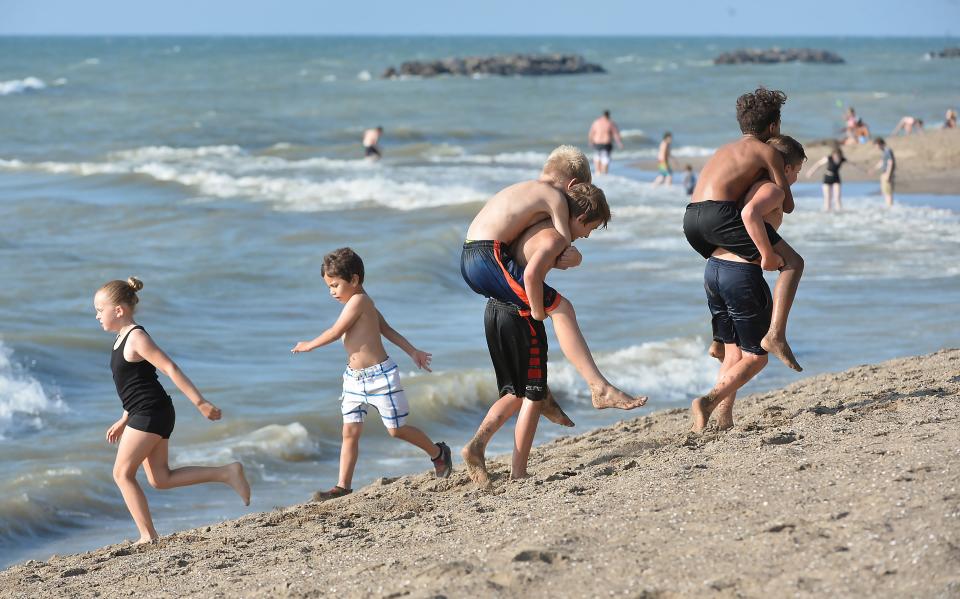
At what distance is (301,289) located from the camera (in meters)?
14.3

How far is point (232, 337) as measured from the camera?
11.8 meters

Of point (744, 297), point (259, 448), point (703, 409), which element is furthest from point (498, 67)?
point (744, 297)

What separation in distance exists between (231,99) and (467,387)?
4736 cm

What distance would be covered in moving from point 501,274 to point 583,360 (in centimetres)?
51

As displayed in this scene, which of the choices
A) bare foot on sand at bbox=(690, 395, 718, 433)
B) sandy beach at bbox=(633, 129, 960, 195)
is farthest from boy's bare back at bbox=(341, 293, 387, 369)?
sandy beach at bbox=(633, 129, 960, 195)

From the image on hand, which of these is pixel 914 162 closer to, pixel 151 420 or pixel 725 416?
pixel 725 416

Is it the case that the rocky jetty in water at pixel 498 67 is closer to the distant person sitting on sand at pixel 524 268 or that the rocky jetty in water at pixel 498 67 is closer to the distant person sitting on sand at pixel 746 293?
the distant person sitting on sand at pixel 746 293

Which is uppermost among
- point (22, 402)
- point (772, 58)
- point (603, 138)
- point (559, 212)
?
point (772, 58)

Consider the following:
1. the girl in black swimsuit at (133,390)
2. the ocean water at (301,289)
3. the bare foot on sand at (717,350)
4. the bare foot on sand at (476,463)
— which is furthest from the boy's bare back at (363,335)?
the ocean water at (301,289)

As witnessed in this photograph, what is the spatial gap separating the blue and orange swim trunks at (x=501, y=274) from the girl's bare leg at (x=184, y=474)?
4.85 ft

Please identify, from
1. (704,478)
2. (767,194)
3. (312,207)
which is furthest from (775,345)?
(312,207)

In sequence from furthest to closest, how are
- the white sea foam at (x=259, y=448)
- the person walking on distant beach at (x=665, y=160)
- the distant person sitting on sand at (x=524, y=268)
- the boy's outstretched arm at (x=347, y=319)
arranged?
1. the person walking on distant beach at (x=665, y=160)
2. the white sea foam at (x=259, y=448)
3. the boy's outstretched arm at (x=347, y=319)
4. the distant person sitting on sand at (x=524, y=268)

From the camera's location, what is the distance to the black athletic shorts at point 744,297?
5.62m

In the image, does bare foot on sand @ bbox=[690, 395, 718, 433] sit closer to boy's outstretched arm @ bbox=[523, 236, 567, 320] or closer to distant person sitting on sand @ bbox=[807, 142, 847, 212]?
boy's outstretched arm @ bbox=[523, 236, 567, 320]
